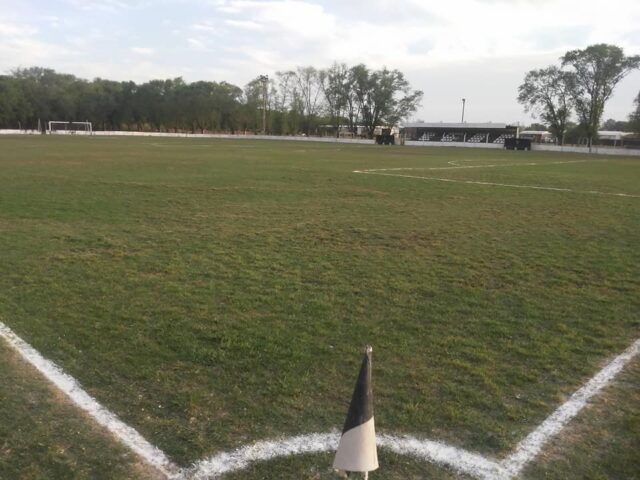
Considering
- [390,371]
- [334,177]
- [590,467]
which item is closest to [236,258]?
[390,371]

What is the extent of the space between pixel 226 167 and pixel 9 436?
19.1m

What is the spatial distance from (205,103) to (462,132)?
47821mm

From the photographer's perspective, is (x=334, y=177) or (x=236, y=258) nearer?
(x=236, y=258)

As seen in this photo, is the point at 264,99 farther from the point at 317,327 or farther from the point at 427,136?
the point at 317,327

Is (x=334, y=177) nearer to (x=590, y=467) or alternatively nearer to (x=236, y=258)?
(x=236, y=258)

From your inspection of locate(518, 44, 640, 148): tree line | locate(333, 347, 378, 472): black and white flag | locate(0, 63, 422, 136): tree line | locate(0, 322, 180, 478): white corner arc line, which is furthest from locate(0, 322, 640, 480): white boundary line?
locate(0, 63, 422, 136): tree line

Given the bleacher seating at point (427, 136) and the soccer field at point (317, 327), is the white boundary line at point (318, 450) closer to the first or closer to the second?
the soccer field at point (317, 327)

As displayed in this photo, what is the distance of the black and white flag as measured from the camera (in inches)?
91.0

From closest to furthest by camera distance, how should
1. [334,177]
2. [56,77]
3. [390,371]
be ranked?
1. [390,371]
2. [334,177]
3. [56,77]

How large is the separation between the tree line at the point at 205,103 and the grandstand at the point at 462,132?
14545mm

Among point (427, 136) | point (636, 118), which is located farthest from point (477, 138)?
point (636, 118)

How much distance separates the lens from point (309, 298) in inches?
204

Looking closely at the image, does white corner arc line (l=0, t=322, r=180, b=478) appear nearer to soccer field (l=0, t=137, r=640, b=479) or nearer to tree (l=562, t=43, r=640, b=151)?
soccer field (l=0, t=137, r=640, b=479)

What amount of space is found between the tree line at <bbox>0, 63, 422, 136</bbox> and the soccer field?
271ft
